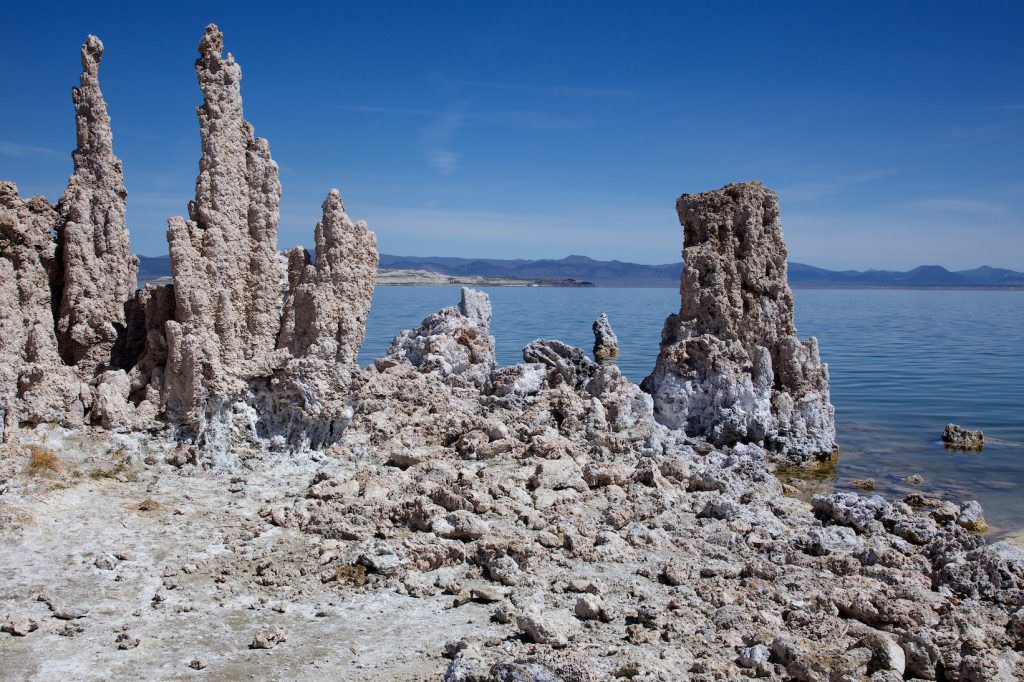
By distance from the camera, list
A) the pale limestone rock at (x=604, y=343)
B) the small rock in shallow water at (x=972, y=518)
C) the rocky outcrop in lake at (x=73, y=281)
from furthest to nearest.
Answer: the pale limestone rock at (x=604, y=343) < the small rock in shallow water at (x=972, y=518) < the rocky outcrop in lake at (x=73, y=281)

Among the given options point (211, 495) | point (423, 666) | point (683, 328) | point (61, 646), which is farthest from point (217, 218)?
point (683, 328)

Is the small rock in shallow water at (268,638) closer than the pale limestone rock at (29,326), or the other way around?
the small rock in shallow water at (268,638)

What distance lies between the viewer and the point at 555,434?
15594 mm

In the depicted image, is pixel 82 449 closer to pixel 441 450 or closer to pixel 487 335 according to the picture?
pixel 441 450

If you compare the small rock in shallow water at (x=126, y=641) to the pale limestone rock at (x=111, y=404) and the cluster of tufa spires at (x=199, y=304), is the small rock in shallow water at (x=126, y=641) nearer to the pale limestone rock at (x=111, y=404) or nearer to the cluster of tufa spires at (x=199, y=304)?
the cluster of tufa spires at (x=199, y=304)

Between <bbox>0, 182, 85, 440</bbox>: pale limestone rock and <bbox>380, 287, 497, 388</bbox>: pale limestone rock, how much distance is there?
26.5 ft

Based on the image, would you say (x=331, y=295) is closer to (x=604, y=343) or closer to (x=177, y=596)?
(x=177, y=596)

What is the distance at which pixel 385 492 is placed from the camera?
39.5ft

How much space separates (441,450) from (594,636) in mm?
6794

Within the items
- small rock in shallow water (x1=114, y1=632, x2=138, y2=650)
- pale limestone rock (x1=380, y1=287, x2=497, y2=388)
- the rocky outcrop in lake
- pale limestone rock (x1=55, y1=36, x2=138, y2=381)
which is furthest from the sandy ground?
pale limestone rock (x1=380, y1=287, x2=497, y2=388)

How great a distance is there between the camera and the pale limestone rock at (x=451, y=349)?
2083 cm

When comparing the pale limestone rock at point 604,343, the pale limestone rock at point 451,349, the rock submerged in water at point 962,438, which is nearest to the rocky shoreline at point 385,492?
the pale limestone rock at point 451,349

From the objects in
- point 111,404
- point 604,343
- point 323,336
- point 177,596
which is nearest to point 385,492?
point 323,336

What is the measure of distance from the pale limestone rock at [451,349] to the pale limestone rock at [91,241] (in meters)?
7.16
